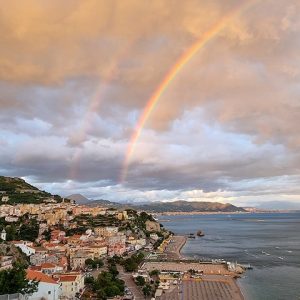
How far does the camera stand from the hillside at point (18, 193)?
102 metres

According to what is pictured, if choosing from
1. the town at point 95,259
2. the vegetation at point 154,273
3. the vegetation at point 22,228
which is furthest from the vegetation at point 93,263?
the vegetation at point 22,228

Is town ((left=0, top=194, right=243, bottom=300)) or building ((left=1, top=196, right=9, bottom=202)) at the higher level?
building ((left=1, top=196, right=9, bottom=202))

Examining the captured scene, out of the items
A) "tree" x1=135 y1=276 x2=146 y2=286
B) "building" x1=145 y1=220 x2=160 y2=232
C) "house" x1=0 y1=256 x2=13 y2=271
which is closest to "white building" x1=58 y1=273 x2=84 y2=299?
"house" x1=0 y1=256 x2=13 y2=271

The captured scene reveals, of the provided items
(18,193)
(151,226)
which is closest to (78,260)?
(151,226)

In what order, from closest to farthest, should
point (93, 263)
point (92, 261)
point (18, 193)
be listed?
point (93, 263), point (92, 261), point (18, 193)

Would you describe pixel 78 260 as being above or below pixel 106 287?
above

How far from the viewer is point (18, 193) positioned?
11100 centimetres

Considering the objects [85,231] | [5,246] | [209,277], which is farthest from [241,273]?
[85,231]

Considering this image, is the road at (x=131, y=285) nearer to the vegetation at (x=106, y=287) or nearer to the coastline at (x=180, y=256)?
the vegetation at (x=106, y=287)

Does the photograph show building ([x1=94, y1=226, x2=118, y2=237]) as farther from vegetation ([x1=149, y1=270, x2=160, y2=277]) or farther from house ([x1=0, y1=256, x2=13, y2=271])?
house ([x1=0, y1=256, x2=13, y2=271])

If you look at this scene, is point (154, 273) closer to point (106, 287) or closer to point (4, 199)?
point (106, 287)

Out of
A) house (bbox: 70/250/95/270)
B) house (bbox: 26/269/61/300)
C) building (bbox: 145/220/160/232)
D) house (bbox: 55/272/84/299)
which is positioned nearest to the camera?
house (bbox: 26/269/61/300)

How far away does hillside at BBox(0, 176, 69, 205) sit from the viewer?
4026 inches

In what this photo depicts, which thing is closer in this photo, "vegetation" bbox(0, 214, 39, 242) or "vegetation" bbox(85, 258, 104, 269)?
"vegetation" bbox(85, 258, 104, 269)
